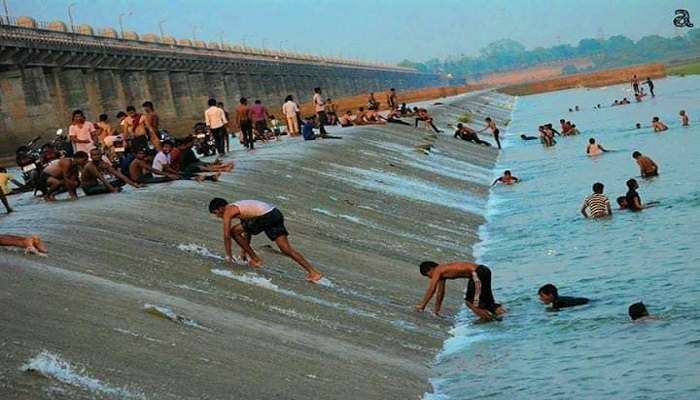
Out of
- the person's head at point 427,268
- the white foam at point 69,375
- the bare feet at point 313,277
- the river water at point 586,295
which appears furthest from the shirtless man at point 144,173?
the white foam at point 69,375

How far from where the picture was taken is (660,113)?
231 ft

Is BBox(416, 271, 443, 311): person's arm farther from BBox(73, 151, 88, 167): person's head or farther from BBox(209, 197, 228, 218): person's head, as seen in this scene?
BBox(73, 151, 88, 167): person's head

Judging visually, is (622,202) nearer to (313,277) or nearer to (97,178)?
(97,178)

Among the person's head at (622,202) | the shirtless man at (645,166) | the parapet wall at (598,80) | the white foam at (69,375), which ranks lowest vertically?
the parapet wall at (598,80)

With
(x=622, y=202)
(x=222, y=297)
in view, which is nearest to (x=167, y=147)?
(x=622, y=202)

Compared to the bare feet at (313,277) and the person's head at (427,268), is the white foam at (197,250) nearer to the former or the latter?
the bare feet at (313,277)

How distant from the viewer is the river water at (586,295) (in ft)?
44.4

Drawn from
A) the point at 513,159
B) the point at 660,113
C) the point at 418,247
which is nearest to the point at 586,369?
the point at 418,247

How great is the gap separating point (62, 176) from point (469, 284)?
9385 millimetres

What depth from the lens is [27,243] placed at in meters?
14.6

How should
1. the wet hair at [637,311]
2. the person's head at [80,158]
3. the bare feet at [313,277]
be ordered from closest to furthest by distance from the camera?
the wet hair at [637,311] → the bare feet at [313,277] → the person's head at [80,158]

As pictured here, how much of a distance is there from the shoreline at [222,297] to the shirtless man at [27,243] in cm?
18

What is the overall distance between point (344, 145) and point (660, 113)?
36.5 metres

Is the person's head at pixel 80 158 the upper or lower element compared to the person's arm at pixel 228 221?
upper
